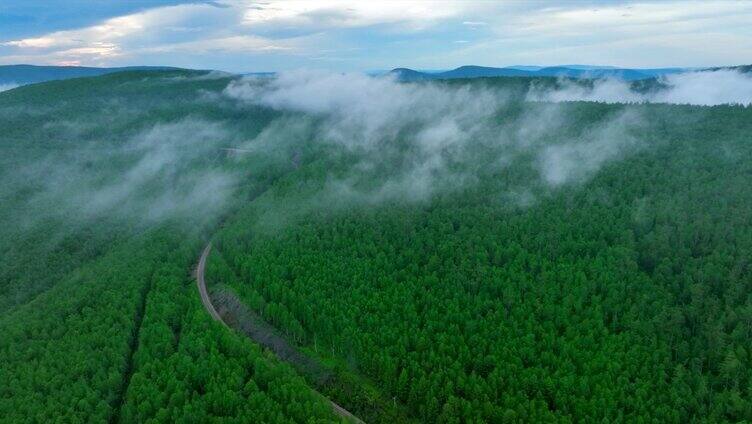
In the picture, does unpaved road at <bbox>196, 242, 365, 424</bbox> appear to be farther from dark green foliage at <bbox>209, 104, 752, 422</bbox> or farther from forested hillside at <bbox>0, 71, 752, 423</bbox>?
dark green foliage at <bbox>209, 104, 752, 422</bbox>

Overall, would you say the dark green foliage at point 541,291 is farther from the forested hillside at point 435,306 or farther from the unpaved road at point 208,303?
the unpaved road at point 208,303

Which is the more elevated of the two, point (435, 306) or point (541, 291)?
point (541, 291)

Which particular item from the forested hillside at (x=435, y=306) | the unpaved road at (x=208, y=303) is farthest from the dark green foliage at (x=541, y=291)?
the unpaved road at (x=208, y=303)

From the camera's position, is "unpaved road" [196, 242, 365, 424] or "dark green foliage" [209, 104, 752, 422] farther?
"unpaved road" [196, 242, 365, 424]

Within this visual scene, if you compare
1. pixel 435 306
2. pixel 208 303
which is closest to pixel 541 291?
pixel 435 306

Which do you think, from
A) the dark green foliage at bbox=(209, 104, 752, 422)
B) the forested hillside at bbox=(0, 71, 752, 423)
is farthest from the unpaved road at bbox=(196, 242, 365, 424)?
the dark green foliage at bbox=(209, 104, 752, 422)

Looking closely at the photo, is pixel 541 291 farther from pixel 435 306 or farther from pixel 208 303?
pixel 208 303

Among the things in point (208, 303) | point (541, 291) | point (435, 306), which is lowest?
point (208, 303)

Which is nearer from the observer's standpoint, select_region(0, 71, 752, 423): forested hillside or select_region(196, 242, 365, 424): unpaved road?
select_region(0, 71, 752, 423): forested hillside

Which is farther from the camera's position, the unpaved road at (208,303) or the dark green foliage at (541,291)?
the unpaved road at (208,303)
